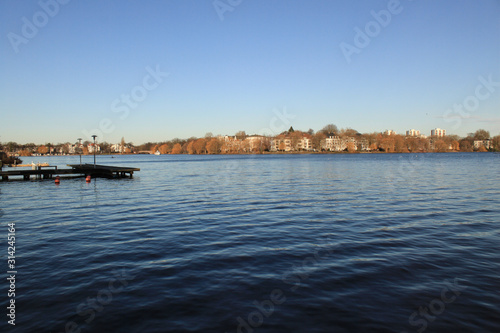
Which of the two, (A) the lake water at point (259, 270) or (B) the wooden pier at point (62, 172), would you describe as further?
(B) the wooden pier at point (62, 172)

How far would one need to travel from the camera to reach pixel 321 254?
37.9ft

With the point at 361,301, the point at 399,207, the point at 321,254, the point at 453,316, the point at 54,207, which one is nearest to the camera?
the point at 453,316

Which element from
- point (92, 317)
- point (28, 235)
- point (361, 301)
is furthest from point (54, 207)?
point (361, 301)

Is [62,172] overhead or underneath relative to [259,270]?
overhead

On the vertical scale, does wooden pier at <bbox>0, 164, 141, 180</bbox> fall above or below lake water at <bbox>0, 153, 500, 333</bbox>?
above

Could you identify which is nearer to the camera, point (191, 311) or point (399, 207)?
point (191, 311)

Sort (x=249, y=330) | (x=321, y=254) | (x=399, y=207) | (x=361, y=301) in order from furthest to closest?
(x=399, y=207) → (x=321, y=254) → (x=361, y=301) → (x=249, y=330)

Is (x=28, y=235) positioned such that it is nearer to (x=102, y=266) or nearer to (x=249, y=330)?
(x=102, y=266)

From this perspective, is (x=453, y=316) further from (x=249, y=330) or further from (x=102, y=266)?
(x=102, y=266)

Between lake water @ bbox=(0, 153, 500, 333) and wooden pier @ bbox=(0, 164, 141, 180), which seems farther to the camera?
wooden pier @ bbox=(0, 164, 141, 180)

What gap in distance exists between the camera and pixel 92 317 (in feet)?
24.0

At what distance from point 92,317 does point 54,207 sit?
715 inches

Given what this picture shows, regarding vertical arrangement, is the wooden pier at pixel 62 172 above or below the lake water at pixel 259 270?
above

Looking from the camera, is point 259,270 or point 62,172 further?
point 62,172
